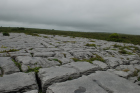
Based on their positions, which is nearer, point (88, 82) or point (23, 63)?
point (88, 82)

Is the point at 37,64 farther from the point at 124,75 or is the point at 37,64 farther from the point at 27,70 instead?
the point at 124,75

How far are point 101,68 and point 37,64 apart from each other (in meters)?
1.99

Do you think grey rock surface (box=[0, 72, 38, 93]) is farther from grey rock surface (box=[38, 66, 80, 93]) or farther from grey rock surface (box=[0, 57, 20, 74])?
grey rock surface (box=[0, 57, 20, 74])

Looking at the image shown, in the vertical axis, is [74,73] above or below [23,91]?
above

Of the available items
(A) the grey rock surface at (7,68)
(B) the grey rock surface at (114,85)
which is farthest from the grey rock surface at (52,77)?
(A) the grey rock surface at (7,68)

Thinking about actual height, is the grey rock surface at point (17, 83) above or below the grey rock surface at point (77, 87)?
below

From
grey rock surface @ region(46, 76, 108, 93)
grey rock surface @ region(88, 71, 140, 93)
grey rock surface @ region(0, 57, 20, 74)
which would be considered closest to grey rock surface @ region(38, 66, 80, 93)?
grey rock surface @ region(46, 76, 108, 93)

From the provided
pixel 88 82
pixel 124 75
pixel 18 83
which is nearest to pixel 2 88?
pixel 18 83

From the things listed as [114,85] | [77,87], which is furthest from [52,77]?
[114,85]

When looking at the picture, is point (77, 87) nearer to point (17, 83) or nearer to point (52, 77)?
point (52, 77)

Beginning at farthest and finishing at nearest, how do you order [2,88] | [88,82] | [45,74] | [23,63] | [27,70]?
[23,63], [27,70], [45,74], [88,82], [2,88]

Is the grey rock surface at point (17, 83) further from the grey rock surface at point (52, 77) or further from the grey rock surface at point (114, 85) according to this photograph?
the grey rock surface at point (114, 85)

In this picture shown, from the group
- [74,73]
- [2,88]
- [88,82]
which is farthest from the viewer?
[74,73]

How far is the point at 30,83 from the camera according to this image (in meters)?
1.94
